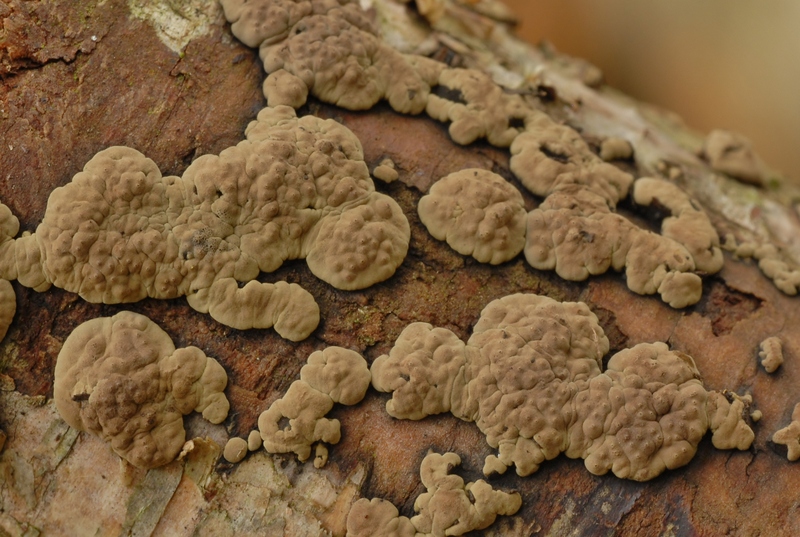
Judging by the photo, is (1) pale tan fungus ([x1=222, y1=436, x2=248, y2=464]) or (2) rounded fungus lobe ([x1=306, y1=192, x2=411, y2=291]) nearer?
(1) pale tan fungus ([x1=222, y1=436, x2=248, y2=464])

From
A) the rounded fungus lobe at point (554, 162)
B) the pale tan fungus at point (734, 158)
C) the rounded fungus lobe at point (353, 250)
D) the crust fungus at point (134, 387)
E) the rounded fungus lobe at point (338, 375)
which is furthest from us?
the pale tan fungus at point (734, 158)

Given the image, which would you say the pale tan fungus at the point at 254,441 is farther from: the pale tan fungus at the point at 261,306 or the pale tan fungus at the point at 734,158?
the pale tan fungus at the point at 734,158

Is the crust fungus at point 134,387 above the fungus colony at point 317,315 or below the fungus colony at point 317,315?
below

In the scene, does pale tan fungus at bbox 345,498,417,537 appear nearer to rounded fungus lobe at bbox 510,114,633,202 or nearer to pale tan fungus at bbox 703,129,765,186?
rounded fungus lobe at bbox 510,114,633,202

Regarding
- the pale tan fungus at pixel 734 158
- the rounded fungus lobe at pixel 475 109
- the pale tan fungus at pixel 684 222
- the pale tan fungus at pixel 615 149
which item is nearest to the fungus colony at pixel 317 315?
the pale tan fungus at pixel 684 222

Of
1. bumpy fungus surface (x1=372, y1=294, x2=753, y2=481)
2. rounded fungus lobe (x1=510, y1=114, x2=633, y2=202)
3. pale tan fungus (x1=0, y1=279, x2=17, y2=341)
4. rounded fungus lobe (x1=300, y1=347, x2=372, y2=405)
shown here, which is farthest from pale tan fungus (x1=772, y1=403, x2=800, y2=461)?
pale tan fungus (x1=0, y1=279, x2=17, y2=341)
